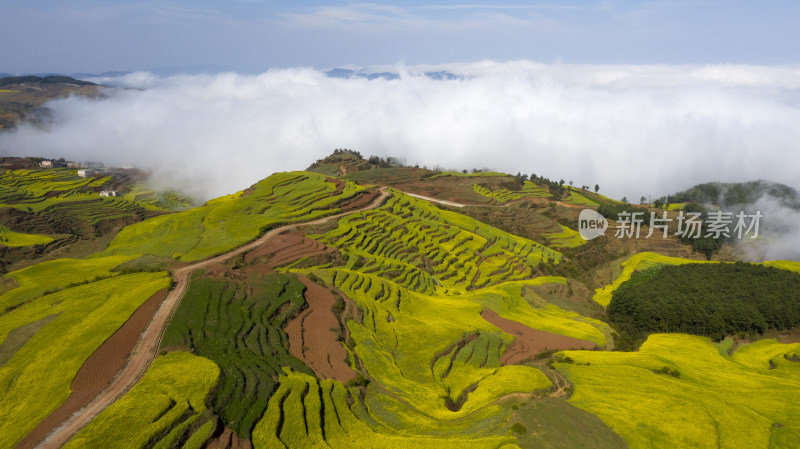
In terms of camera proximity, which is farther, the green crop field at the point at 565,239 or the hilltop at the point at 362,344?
the green crop field at the point at 565,239

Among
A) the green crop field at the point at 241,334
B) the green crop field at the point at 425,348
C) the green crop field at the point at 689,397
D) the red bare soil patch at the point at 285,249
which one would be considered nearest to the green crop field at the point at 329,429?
the green crop field at the point at 241,334

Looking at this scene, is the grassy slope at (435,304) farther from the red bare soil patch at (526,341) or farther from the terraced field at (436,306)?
the red bare soil patch at (526,341)

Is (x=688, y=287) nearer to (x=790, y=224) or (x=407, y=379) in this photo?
(x=407, y=379)

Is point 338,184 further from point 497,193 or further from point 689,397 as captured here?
point 689,397

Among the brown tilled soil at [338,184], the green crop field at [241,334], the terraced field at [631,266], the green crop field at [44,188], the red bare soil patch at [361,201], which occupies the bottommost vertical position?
the terraced field at [631,266]

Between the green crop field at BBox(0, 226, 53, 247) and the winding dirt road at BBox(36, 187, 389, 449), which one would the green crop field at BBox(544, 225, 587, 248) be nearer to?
the winding dirt road at BBox(36, 187, 389, 449)

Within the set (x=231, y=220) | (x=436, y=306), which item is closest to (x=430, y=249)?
(x=436, y=306)
